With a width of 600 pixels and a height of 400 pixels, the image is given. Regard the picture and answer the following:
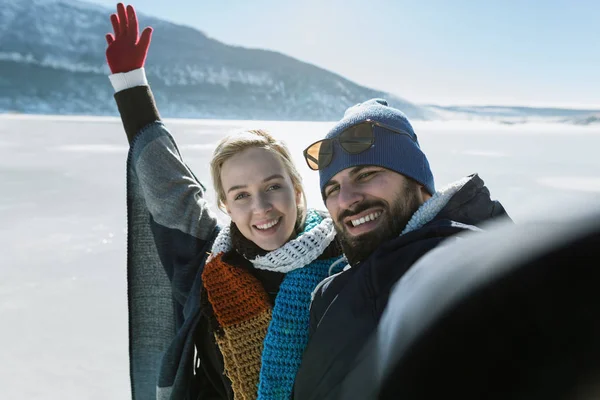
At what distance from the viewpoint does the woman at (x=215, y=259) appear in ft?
4.23

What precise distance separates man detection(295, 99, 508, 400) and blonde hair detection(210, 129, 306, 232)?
19 centimetres

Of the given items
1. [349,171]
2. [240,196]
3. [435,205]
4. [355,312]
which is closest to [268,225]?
[240,196]

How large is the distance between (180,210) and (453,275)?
4.51 feet

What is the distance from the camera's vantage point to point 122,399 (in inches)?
77.3

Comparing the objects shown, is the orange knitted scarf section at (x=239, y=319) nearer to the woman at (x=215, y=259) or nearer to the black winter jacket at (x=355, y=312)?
the woman at (x=215, y=259)

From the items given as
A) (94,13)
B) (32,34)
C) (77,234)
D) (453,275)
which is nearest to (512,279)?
(453,275)

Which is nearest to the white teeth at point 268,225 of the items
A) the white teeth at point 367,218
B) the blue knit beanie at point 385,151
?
the blue knit beanie at point 385,151

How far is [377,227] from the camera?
3.42 feet

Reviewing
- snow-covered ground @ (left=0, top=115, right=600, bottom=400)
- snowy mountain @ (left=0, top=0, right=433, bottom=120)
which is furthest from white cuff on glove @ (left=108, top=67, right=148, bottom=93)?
snowy mountain @ (left=0, top=0, right=433, bottom=120)

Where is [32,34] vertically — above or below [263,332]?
above

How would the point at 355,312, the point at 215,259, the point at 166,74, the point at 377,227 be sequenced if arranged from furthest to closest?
the point at 166,74 < the point at 215,259 < the point at 377,227 < the point at 355,312

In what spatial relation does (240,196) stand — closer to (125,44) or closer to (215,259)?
(215,259)

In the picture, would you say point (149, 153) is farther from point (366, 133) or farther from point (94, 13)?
point (94, 13)

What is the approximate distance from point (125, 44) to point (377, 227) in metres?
1.26
